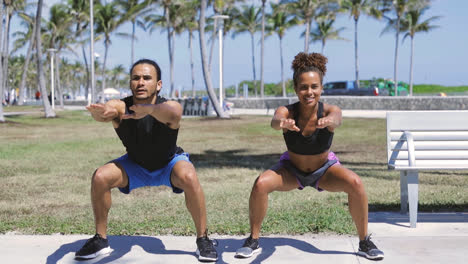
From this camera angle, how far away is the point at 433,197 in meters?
6.09

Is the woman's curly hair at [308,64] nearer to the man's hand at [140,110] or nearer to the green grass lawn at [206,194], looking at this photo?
the man's hand at [140,110]

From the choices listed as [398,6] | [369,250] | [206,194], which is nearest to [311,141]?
[369,250]

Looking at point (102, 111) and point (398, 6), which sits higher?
point (398, 6)

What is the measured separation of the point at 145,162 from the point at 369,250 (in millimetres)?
1724

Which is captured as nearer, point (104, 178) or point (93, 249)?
point (104, 178)

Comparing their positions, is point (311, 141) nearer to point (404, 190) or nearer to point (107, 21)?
point (404, 190)

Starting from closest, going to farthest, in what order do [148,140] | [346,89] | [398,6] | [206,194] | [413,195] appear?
[148,140]
[413,195]
[206,194]
[346,89]
[398,6]

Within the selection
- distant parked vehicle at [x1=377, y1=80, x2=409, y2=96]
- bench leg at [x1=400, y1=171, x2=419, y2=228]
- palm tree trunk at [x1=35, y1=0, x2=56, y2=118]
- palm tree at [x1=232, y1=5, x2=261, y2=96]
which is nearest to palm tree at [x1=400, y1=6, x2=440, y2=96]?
distant parked vehicle at [x1=377, y1=80, x2=409, y2=96]

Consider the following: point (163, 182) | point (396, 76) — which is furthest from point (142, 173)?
point (396, 76)

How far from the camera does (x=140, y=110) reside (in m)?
3.33

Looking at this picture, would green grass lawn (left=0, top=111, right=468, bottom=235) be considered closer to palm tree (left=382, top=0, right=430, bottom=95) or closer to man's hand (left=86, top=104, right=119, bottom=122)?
man's hand (left=86, top=104, right=119, bottom=122)

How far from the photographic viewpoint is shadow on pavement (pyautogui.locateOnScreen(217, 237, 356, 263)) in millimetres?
3918

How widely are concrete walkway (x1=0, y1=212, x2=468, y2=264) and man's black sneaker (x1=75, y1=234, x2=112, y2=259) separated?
47 millimetres

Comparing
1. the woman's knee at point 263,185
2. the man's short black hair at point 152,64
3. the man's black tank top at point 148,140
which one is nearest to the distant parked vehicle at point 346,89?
the woman's knee at point 263,185
